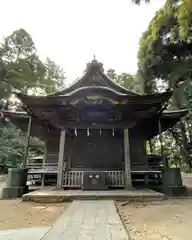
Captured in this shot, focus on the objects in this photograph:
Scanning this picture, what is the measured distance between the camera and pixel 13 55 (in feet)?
77.7

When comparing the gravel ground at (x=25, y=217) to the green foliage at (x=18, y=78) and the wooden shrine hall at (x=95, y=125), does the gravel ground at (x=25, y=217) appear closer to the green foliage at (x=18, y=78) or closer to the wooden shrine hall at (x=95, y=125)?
the wooden shrine hall at (x=95, y=125)

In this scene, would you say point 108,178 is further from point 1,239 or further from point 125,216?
point 1,239

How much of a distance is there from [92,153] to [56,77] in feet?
65.5

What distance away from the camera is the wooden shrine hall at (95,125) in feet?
26.5

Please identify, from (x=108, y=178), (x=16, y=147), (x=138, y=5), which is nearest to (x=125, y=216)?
(x=108, y=178)

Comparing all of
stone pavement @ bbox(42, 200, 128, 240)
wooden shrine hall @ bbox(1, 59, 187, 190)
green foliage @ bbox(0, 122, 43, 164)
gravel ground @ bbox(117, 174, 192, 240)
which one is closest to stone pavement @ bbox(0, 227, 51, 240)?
stone pavement @ bbox(42, 200, 128, 240)

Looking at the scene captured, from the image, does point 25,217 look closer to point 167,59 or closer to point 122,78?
point 167,59

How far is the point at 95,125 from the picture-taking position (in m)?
8.78

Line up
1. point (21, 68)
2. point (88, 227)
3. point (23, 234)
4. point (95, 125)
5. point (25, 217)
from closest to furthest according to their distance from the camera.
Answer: point (23, 234) → point (88, 227) → point (25, 217) → point (95, 125) → point (21, 68)

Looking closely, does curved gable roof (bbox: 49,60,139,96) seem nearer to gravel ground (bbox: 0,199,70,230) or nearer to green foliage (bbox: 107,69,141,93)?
gravel ground (bbox: 0,199,70,230)

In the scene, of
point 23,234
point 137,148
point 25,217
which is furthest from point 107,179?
point 23,234

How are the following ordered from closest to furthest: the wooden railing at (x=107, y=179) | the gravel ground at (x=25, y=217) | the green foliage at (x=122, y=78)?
1. the gravel ground at (x=25, y=217)
2. the wooden railing at (x=107, y=179)
3. the green foliage at (x=122, y=78)

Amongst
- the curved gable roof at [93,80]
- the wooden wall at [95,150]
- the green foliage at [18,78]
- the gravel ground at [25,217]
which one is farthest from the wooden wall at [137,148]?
the green foliage at [18,78]

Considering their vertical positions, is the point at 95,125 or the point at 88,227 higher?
the point at 95,125
